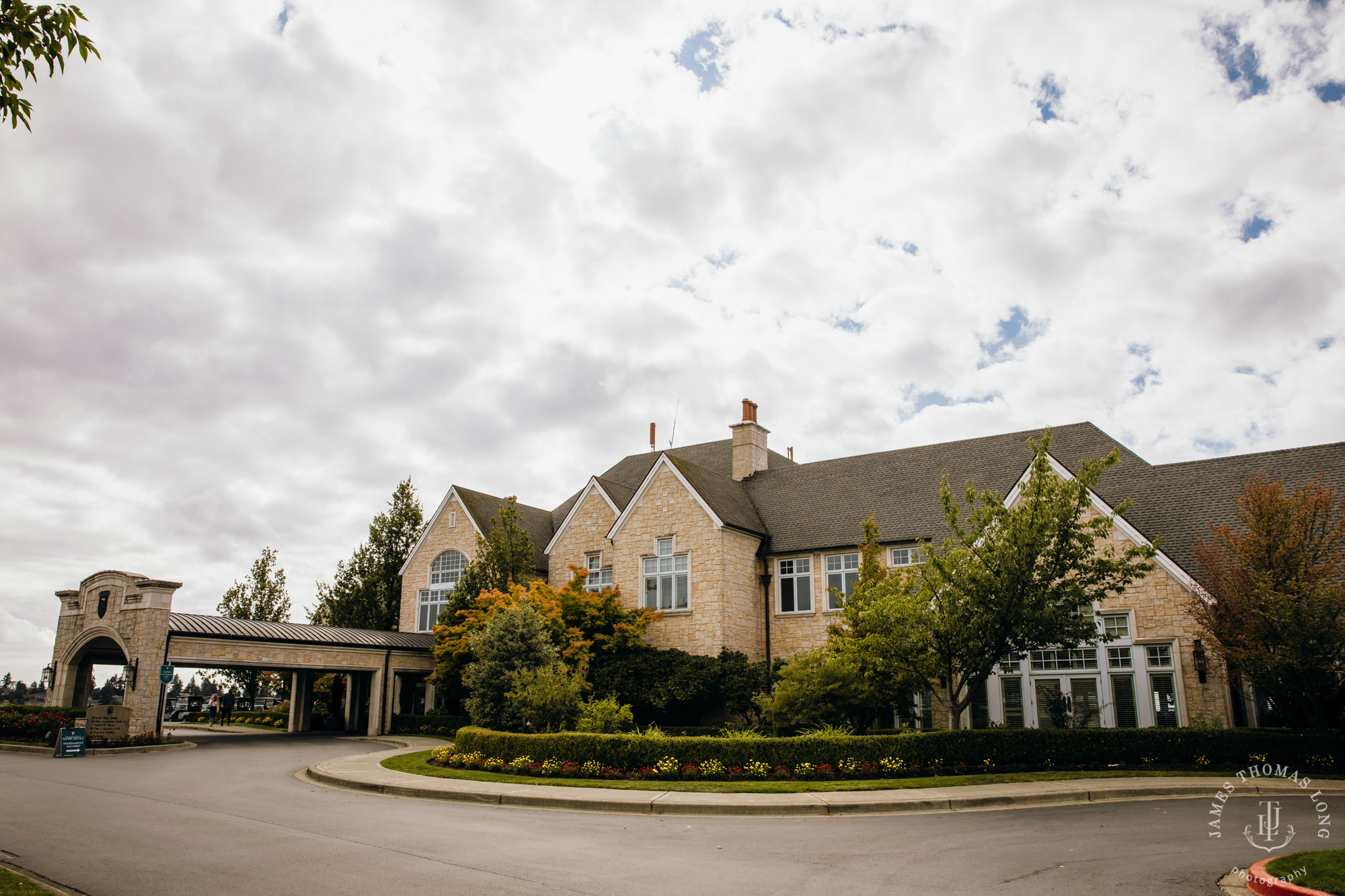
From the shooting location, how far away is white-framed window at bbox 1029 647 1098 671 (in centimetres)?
2395

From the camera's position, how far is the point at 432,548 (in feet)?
125

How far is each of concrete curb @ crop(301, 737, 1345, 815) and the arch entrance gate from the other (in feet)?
43.4

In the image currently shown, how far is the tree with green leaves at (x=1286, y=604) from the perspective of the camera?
59.0 feet

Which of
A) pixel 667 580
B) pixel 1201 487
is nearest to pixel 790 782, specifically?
pixel 667 580

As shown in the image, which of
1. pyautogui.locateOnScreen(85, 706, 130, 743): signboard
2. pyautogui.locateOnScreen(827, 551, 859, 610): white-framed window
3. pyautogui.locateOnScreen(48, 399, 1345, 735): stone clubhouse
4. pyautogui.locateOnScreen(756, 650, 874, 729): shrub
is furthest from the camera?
pyautogui.locateOnScreen(827, 551, 859, 610): white-framed window

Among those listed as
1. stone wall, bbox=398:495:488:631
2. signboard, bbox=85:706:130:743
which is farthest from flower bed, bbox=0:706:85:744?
stone wall, bbox=398:495:488:631

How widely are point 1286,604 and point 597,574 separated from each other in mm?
21313

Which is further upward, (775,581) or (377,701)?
(775,581)

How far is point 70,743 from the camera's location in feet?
78.7

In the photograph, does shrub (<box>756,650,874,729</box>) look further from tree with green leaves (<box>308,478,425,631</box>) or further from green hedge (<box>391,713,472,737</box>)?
tree with green leaves (<box>308,478,425,631</box>)

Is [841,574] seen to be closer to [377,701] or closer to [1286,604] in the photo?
[1286,604]

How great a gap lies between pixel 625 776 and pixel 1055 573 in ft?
33.6

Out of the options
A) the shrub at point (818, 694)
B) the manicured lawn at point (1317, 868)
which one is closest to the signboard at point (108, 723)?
the shrub at point (818, 694)

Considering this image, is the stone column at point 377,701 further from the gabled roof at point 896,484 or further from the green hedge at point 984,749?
the gabled roof at point 896,484
